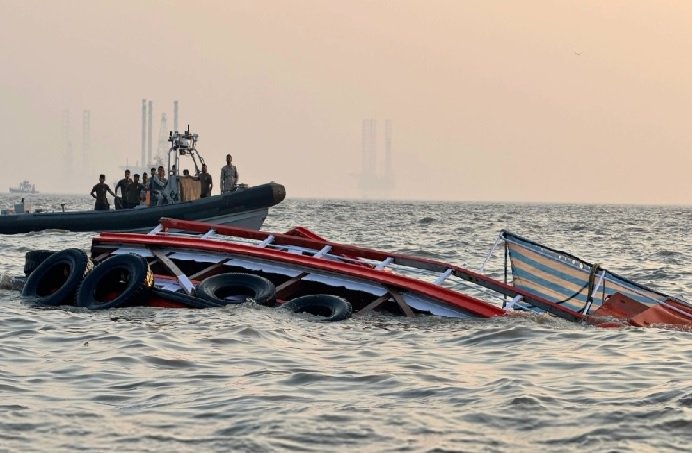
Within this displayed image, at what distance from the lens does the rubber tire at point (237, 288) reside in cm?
1342

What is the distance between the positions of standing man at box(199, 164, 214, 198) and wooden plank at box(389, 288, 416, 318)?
16854 mm

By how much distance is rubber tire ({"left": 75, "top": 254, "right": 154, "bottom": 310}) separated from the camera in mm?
13367

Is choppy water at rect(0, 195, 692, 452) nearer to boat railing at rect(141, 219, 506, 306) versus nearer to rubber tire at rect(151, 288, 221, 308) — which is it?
rubber tire at rect(151, 288, 221, 308)

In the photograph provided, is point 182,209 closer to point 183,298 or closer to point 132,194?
point 132,194

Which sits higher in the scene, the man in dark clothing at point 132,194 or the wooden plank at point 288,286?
the man in dark clothing at point 132,194

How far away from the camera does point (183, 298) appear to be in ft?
44.1

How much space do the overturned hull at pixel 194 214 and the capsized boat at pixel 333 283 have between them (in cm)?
1201

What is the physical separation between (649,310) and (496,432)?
22.7 ft

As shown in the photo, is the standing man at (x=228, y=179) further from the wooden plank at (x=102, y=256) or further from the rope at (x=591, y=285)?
the rope at (x=591, y=285)

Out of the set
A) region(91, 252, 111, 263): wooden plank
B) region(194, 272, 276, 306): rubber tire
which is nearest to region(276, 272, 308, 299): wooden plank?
region(194, 272, 276, 306): rubber tire

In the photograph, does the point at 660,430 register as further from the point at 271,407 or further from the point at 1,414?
the point at 1,414

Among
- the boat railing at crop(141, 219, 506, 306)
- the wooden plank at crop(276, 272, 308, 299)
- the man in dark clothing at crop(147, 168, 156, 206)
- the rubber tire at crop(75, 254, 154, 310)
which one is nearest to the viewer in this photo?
the rubber tire at crop(75, 254, 154, 310)

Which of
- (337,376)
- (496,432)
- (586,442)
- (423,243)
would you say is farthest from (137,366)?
(423,243)

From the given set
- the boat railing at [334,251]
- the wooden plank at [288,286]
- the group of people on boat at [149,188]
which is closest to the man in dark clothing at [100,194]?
the group of people on boat at [149,188]
